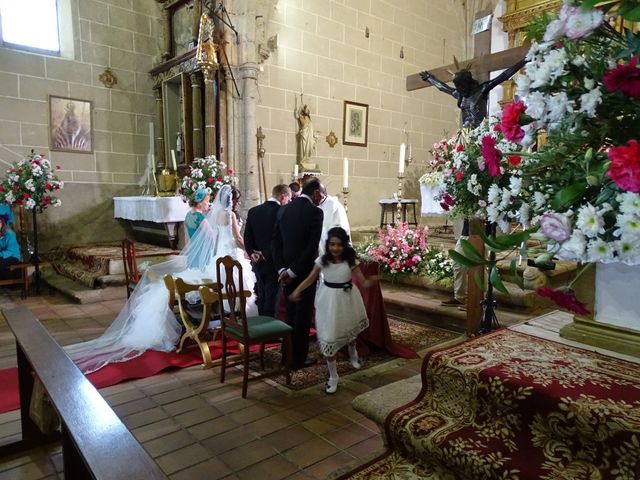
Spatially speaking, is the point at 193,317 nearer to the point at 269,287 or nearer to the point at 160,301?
the point at 160,301

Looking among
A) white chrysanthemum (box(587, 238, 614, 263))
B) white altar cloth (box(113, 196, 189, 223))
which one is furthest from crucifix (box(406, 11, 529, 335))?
white altar cloth (box(113, 196, 189, 223))

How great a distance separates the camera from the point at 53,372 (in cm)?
214

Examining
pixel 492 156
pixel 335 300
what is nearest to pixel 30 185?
pixel 335 300

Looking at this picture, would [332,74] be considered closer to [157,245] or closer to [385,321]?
[157,245]

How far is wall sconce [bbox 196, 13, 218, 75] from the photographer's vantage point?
743 cm

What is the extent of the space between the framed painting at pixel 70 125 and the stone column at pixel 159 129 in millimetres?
1231

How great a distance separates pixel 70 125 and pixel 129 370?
21.1ft

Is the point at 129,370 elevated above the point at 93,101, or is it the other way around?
the point at 93,101

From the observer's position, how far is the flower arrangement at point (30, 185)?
6887mm

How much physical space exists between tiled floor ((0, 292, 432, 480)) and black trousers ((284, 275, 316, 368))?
1.52ft

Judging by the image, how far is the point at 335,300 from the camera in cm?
351

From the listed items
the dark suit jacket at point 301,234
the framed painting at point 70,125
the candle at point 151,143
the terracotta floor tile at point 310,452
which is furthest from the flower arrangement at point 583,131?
the candle at point 151,143

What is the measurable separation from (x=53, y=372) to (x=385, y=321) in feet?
9.56

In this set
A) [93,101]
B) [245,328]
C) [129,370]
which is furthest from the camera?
[93,101]
